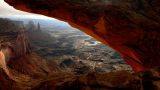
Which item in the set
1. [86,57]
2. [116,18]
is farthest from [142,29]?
[86,57]

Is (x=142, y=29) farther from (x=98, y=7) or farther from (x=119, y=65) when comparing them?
(x=119, y=65)

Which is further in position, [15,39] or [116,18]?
[15,39]

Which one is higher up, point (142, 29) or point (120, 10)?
point (120, 10)

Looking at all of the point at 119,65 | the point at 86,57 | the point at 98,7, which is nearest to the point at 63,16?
the point at 98,7

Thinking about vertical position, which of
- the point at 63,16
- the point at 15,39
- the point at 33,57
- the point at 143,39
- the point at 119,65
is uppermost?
the point at 63,16

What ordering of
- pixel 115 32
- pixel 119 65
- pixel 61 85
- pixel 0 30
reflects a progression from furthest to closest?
pixel 119 65 < pixel 0 30 < pixel 115 32 < pixel 61 85

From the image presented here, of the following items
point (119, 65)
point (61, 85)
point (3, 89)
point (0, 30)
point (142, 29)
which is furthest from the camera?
point (119, 65)
